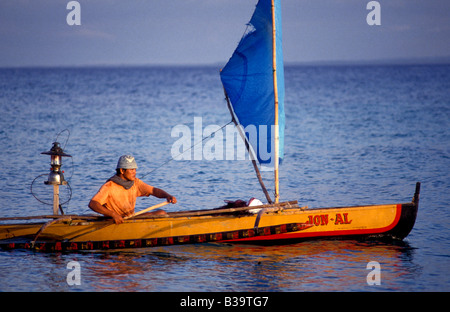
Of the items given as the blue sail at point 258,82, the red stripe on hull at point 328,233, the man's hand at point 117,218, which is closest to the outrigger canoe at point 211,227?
the red stripe on hull at point 328,233

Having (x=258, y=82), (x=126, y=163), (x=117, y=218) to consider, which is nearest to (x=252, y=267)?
(x=117, y=218)

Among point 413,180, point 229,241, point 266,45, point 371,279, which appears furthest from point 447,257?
point 413,180

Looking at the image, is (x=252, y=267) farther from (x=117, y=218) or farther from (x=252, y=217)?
(x=117, y=218)

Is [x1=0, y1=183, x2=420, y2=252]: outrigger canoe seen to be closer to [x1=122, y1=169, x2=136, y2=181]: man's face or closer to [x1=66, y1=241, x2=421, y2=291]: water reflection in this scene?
[x1=66, y1=241, x2=421, y2=291]: water reflection

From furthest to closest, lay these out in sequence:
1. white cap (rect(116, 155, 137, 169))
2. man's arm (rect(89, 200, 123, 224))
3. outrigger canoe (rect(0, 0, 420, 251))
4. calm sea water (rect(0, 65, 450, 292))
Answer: outrigger canoe (rect(0, 0, 420, 251)) < white cap (rect(116, 155, 137, 169)) < man's arm (rect(89, 200, 123, 224)) < calm sea water (rect(0, 65, 450, 292))

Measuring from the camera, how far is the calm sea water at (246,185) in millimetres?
12609

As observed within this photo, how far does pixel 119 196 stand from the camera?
13.7 meters

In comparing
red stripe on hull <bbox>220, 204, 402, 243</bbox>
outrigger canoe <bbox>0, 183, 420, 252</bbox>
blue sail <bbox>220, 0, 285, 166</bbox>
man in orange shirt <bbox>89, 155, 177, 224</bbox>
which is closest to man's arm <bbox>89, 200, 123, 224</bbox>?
man in orange shirt <bbox>89, 155, 177, 224</bbox>

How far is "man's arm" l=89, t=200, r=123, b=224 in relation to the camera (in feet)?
43.3

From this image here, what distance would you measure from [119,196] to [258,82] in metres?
3.99

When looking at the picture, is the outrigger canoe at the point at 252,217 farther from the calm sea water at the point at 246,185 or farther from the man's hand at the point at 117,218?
the calm sea water at the point at 246,185

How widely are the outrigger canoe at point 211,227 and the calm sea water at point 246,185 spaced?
11.1 inches

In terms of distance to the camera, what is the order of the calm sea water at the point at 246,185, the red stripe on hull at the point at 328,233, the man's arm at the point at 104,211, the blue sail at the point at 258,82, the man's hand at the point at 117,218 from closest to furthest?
the calm sea water at the point at 246,185 < the man's arm at the point at 104,211 < the man's hand at the point at 117,218 < the red stripe on hull at the point at 328,233 < the blue sail at the point at 258,82

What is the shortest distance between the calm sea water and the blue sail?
8.29 feet
